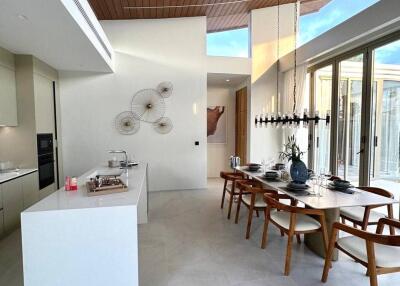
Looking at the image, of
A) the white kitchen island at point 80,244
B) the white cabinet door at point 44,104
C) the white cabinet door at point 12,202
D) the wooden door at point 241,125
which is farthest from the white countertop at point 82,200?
the wooden door at point 241,125

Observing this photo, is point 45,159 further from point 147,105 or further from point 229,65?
point 229,65

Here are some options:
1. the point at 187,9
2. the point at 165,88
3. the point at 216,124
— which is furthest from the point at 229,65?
the point at 216,124

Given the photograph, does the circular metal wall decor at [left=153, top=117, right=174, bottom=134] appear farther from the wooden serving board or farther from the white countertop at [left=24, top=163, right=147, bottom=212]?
the wooden serving board

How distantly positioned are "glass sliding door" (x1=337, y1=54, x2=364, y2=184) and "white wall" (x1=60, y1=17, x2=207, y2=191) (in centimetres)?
273

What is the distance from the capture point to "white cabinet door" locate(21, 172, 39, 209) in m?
3.53

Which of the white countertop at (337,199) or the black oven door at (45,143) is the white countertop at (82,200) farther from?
the black oven door at (45,143)

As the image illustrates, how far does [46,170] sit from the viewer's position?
14.2ft

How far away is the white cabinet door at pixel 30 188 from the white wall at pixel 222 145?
4.14 metres

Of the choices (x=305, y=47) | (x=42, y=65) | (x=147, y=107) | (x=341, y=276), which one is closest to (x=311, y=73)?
(x=305, y=47)

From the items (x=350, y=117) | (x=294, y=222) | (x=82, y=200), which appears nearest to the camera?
(x=82, y=200)

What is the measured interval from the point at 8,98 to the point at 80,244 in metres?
3.16

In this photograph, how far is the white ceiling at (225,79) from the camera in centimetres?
570

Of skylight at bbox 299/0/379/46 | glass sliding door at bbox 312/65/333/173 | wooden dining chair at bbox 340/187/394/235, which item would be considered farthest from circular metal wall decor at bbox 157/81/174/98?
wooden dining chair at bbox 340/187/394/235

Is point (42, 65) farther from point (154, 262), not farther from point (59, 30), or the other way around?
point (154, 262)
